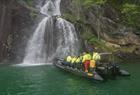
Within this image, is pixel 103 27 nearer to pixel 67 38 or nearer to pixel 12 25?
pixel 67 38

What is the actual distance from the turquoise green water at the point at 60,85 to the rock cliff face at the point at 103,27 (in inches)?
722

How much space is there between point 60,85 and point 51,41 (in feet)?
76.4

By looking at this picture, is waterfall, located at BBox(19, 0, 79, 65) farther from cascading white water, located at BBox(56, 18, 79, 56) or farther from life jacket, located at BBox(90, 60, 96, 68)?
life jacket, located at BBox(90, 60, 96, 68)

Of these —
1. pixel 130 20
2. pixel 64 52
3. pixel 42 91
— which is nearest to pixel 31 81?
pixel 42 91

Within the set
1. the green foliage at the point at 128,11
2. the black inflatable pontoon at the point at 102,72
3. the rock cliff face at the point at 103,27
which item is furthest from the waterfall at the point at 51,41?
the black inflatable pontoon at the point at 102,72

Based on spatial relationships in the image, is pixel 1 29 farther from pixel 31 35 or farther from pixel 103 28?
pixel 103 28

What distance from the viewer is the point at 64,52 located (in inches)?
1930

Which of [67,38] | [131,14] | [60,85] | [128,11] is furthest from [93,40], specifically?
[60,85]

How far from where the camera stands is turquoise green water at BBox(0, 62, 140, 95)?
23922 millimetres

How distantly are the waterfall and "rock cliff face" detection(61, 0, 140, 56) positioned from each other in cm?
197

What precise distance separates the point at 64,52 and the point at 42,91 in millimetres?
24834

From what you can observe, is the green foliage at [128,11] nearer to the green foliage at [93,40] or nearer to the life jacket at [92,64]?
the green foliage at [93,40]

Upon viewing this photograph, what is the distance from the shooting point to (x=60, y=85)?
2677cm

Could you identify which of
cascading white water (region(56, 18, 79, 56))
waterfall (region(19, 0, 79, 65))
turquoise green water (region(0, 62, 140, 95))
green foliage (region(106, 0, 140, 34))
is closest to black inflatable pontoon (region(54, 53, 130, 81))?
turquoise green water (region(0, 62, 140, 95))
